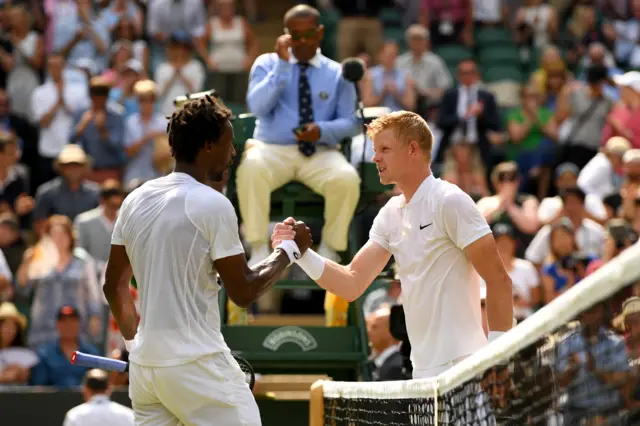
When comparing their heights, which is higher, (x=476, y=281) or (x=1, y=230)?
(x=1, y=230)

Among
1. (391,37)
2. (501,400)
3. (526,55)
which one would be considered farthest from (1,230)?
(501,400)

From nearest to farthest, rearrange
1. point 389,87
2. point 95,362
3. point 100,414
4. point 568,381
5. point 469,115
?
point 568,381 < point 95,362 < point 100,414 < point 469,115 < point 389,87

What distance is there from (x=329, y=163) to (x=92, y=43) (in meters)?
8.83

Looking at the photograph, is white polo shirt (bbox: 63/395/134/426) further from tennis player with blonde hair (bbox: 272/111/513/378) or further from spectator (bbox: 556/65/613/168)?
spectator (bbox: 556/65/613/168)

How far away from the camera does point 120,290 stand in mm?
5625

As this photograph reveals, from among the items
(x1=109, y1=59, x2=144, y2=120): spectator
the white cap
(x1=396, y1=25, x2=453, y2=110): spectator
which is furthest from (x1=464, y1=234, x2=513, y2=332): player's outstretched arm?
(x1=396, y1=25, x2=453, y2=110): spectator

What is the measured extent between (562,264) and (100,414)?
472 cm

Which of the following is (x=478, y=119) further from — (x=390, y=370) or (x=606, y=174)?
(x=390, y=370)

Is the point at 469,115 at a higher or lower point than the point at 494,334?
higher

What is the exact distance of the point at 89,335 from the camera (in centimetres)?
1271

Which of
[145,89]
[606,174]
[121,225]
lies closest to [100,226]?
[145,89]

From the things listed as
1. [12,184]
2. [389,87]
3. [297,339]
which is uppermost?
[389,87]

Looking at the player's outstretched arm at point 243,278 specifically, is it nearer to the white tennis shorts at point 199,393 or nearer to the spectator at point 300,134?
the white tennis shorts at point 199,393

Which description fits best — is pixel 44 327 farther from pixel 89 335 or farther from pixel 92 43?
pixel 92 43
